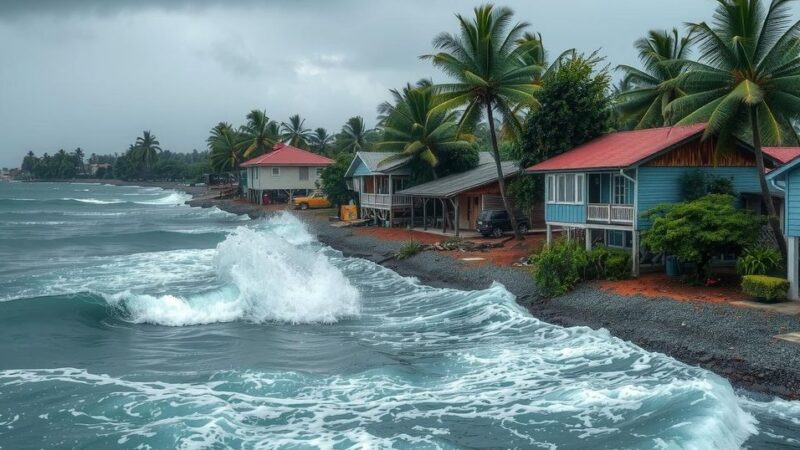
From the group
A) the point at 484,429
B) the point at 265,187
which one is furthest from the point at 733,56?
the point at 265,187

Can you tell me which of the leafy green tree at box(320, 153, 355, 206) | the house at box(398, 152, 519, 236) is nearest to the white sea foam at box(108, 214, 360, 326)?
the house at box(398, 152, 519, 236)

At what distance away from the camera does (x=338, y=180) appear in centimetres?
5628

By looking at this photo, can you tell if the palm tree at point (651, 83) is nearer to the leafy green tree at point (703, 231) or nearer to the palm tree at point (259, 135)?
the leafy green tree at point (703, 231)

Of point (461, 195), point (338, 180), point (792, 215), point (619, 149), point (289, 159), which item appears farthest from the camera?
point (289, 159)

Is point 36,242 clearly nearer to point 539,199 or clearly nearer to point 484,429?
point 539,199

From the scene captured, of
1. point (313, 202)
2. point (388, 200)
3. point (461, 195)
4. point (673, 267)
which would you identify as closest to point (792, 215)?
Result: point (673, 267)

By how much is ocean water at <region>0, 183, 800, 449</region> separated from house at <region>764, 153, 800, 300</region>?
5.16 metres

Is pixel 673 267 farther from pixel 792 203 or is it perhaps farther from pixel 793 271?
pixel 792 203

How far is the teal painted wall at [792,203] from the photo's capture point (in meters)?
18.8

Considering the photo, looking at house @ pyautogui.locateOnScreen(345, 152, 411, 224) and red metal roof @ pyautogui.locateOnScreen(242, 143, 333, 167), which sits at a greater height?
red metal roof @ pyautogui.locateOnScreen(242, 143, 333, 167)

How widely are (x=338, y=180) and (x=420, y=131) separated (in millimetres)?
14239

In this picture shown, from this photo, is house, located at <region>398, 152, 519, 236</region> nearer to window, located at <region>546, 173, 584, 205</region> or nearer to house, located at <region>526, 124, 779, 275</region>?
window, located at <region>546, 173, 584, 205</region>

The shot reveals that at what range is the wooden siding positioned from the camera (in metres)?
23.9

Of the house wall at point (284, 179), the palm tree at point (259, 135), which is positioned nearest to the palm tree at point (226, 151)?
the palm tree at point (259, 135)
